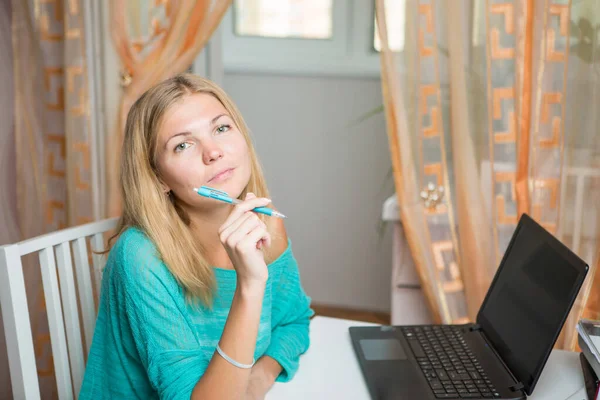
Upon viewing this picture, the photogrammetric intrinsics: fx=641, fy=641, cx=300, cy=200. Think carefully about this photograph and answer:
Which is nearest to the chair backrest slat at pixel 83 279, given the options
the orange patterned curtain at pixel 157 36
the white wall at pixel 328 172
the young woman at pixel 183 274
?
the young woman at pixel 183 274

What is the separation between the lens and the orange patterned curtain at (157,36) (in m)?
1.88

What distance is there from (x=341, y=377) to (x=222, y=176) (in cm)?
40

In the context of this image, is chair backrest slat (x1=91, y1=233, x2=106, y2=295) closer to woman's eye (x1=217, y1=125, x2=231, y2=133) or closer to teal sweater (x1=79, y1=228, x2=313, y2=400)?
teal sweater (x1=79, y1=228, x2=313, y2=400)

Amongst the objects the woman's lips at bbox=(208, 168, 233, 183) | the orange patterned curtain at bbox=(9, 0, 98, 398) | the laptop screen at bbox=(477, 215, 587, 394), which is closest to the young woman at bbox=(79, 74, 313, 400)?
the woman's lips at bbox=(208, 168, 233, 183)

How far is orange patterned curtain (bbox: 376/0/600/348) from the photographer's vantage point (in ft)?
5.23

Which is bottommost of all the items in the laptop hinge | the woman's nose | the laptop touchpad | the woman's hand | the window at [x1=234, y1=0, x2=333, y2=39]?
the laptop touchpad

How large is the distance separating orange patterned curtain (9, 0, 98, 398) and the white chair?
740mm

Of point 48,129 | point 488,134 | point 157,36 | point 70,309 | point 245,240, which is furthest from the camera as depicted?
point 48,129

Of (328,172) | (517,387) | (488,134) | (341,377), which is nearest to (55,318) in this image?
(341,377)

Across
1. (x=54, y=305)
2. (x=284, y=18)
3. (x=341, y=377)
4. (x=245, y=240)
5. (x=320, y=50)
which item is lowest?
(x=341, y=377)

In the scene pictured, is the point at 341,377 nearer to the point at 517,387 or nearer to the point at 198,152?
the point at 517,387

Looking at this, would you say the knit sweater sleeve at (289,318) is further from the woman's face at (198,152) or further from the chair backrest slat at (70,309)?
the chair backrest slat at (70,309)

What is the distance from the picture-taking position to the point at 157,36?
1925mm

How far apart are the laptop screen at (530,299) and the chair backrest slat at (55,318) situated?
79 cm
